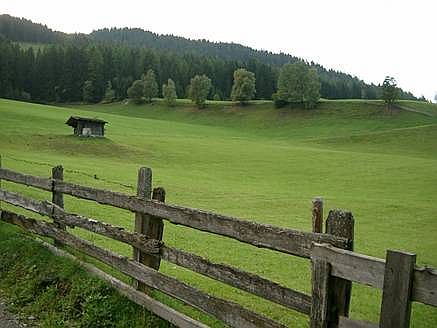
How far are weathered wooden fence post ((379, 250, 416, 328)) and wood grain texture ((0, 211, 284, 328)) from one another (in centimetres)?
131

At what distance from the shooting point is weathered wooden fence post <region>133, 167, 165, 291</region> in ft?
23.3

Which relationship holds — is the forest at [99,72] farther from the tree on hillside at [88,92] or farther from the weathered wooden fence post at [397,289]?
the weathered wooden fence post at [397,289]

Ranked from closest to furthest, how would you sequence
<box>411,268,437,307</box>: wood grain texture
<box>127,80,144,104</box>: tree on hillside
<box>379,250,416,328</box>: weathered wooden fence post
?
<box>411,268,437,307</box>: wood grain texture, <box>379,250,416,328</box>: weathered wooden fence post, <box>127,80,144,104</box>: tree on hillside

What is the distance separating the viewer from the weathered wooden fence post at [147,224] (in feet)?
23.3

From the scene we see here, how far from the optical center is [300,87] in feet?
373

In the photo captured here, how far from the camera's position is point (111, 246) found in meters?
12.1

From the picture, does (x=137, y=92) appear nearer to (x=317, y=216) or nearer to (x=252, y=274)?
(x=317, y=216)

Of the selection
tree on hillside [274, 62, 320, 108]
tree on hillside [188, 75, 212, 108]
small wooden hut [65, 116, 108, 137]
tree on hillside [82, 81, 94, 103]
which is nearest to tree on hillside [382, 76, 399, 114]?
tree on hillside [274, 62, 320, 108]

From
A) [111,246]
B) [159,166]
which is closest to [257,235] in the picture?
[111,246]

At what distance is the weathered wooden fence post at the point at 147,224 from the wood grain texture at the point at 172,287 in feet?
0.60

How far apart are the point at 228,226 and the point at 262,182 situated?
1218 inches

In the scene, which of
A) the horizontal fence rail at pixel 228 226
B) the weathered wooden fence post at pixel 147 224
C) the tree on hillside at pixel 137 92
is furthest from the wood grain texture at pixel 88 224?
the tree on hillside at pixel 137 92

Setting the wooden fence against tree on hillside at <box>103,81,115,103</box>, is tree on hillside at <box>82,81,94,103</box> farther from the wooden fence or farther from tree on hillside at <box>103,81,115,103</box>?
the wooden fence

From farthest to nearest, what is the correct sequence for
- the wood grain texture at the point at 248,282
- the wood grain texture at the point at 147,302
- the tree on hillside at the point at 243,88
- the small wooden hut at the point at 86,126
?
1. the tree on hillside at the point at 243,88
2. the small wooden hut at the point at 86,126
3. the wood grain texture at the point at 147,302
4. the wood grain texture at the point at 248,282
